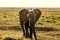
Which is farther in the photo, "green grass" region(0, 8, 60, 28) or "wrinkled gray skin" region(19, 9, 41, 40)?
"green grass" region(0, 8, 60, 28)

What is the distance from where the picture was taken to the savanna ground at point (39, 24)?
38.9 inches

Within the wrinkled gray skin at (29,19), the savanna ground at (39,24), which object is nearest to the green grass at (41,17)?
the savanna ground at (39,24)

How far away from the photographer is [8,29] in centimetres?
105

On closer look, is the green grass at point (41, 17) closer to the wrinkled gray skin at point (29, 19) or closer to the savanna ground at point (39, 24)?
the savanna ground at point (39, 24)

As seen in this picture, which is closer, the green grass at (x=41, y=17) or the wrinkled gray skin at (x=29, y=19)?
the wrinkled gray skin at (x=29, y=19)

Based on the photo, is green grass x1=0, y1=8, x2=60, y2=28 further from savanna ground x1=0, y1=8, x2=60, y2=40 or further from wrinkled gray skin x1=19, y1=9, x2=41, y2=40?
wrinkled gray skin x1=19, y1=9, x2=41, y2=40

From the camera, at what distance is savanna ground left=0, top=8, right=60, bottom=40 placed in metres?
0.99

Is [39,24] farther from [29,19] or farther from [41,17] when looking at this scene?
[29,19]

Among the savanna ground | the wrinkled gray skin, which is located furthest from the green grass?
the wrinkled gray skin

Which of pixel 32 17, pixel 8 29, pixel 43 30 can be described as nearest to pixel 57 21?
pixel 43 30
